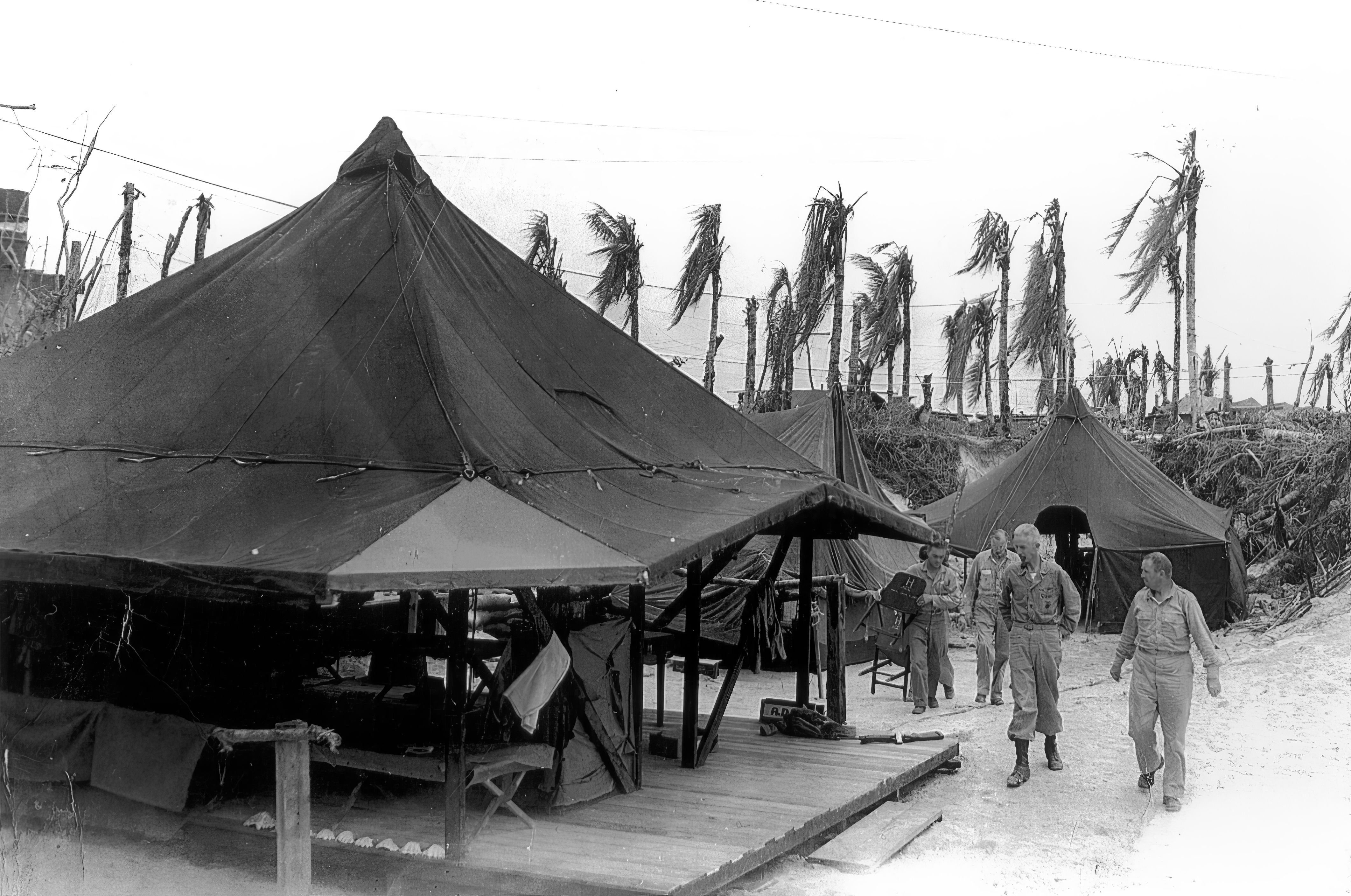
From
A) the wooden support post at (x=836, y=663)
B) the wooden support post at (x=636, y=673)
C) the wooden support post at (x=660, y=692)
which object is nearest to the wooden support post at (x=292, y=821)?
the wooden support post at (x=636, y=673)

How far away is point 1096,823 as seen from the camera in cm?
786

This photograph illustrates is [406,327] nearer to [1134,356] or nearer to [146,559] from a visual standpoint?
[146,559]

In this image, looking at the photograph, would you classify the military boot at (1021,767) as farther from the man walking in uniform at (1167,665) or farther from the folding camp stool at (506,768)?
the folding camp stool at (506,768)

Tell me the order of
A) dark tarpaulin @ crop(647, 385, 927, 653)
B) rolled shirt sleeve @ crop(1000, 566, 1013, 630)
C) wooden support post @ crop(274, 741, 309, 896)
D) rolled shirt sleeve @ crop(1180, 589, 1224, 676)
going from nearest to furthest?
1. wooden support post @ crop(274, 741, 309, 896)
2. rolled shirt sleeve @ crop(1180, 589, 1224, 676)
3. rolled shirt sleeve @ crop(1000, 566, 1013, 630)
4. dark tarpaulin @ crop(647, 385, 927, 653)

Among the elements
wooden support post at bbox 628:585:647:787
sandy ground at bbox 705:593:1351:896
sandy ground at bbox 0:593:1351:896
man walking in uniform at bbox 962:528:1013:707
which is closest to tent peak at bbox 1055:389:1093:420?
sandy ground at bbox 705:593:1351:896

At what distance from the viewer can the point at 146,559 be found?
5.77 metres

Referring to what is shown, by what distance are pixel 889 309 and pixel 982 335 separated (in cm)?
542

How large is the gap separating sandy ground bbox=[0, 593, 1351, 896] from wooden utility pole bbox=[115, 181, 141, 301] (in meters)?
20.6

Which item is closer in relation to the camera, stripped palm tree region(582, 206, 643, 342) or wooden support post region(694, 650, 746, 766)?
wooden support post region(694, 650, 746, 766)

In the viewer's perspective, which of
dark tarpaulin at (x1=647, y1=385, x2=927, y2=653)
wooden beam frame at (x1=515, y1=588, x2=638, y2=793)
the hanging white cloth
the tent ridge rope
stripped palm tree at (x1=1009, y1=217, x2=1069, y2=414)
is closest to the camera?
the tent ridge rope

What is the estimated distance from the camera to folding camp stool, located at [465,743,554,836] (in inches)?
248

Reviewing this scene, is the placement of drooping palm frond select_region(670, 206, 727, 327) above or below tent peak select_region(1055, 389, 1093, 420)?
above

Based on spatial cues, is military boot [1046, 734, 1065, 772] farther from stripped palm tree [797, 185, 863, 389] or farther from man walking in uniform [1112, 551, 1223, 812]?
stripped palm tree [797, 185, 863, 389]

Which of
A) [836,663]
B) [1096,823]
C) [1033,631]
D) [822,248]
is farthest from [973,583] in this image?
[822,248]
